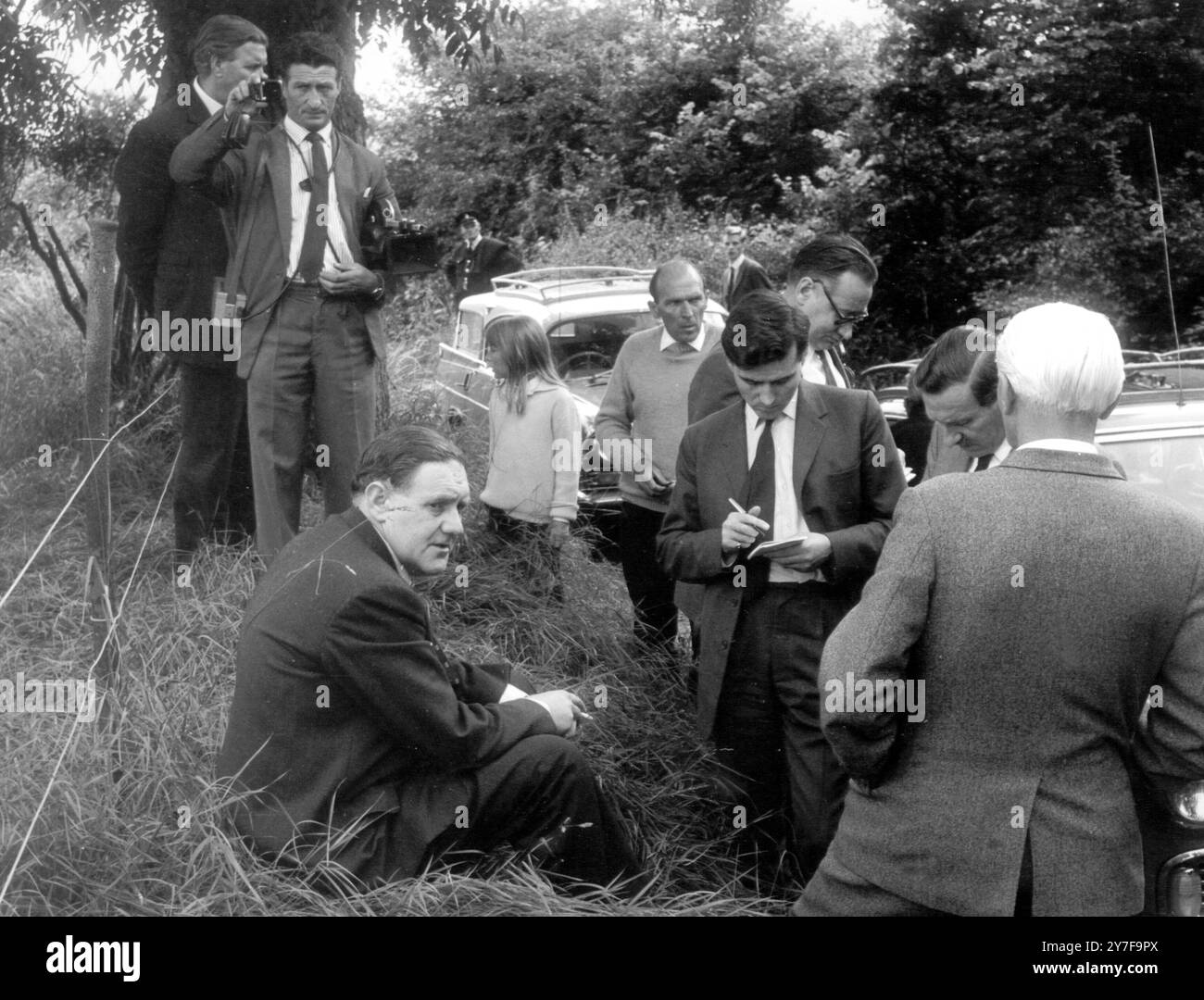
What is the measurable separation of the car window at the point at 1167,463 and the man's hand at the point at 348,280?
249 cm

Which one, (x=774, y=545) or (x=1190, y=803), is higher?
(x=774, y=545)

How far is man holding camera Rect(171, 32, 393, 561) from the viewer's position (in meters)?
4.96

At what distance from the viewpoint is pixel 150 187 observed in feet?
17.5

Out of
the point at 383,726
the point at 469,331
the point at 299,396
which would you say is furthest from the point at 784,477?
the point at 469,331

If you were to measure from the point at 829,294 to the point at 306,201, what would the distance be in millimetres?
1903

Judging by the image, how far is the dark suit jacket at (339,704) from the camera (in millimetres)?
3189

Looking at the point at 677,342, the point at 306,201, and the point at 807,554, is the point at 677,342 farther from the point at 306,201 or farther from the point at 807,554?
the point at 807,554

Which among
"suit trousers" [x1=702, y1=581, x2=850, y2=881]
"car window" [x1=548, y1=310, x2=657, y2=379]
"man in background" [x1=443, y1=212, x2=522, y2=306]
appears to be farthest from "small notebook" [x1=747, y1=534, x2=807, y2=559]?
"man in background" [x1=443, y1=212, x2=522, y2=306]

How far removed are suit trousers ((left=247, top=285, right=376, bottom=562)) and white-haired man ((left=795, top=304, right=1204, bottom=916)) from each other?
3020 millimetres

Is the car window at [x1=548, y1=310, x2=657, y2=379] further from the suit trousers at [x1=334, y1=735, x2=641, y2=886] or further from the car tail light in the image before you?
the car tail light

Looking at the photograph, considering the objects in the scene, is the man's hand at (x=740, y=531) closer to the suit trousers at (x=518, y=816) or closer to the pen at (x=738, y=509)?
the pen at (x=738, y=509)

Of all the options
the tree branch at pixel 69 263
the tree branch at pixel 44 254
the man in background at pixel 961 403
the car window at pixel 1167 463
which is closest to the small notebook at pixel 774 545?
the man in background at pixel 961 403

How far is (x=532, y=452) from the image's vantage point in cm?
588
